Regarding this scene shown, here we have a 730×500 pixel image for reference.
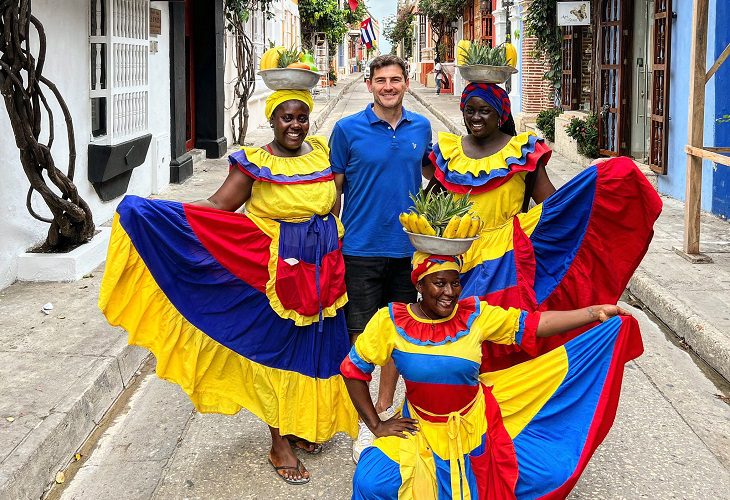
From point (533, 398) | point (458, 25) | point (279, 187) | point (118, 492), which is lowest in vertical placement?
point (118, 492)

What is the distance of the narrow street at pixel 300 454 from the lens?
4.36 metres

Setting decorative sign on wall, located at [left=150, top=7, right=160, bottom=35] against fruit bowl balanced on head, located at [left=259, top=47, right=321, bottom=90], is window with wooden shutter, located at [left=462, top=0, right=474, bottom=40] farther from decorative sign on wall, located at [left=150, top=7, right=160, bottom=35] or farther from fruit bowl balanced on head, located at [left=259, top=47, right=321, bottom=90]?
fruit bowl balanced on head, located at [left=259, top=47, right=321, bottom=90]

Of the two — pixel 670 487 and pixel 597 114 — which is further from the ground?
pixel 597 114

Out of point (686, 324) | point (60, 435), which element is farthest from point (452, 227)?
point (686, 324)

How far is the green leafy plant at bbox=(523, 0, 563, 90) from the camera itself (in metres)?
17.5

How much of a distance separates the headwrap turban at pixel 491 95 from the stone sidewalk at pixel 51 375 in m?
2.55

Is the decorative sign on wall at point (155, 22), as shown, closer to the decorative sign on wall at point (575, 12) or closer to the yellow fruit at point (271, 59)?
the decorative sign on wall at point (575, 12)

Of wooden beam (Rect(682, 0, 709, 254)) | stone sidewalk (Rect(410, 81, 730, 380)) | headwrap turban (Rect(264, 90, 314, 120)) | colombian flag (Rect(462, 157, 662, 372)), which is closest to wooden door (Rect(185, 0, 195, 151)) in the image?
stone sidewalk (Rect(410, 81, 730, 380))

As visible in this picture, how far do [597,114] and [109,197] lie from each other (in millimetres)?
7811

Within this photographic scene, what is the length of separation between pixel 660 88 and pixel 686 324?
578cm

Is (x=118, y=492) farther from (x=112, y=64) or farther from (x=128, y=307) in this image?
(x=112, y=64)

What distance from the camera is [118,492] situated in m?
4.39

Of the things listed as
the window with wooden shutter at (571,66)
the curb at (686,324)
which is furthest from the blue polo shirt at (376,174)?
the window with wooden shutter at (571,66)

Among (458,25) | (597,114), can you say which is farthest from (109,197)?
(458,25)
